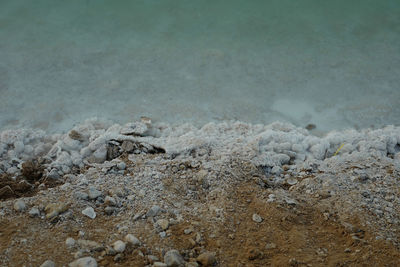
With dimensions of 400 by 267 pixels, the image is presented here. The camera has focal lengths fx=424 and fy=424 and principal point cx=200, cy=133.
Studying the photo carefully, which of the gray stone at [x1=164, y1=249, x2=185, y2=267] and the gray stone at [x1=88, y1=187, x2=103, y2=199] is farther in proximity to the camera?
the gray stone at [x1=88, y1=187, x2=103, y2=199]

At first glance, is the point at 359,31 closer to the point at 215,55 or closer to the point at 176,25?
the point at 215,55

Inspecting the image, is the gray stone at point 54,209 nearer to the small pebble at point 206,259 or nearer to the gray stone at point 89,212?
the gray stone at point 89,212

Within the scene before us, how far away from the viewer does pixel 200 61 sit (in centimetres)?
318

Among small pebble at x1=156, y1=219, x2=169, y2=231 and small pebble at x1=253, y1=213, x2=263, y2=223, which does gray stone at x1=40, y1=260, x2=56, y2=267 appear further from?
small pebble at x1=253, y1=213, x2=263, y2=223

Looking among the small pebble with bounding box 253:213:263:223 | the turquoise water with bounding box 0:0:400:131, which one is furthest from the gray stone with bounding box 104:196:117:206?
the turquoise water with bounding box 0:0:400:131

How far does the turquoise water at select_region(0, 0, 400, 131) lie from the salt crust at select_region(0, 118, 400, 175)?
0.52 feet

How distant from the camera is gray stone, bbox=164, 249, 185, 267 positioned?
4.58 ft

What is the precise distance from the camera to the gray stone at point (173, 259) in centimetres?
140

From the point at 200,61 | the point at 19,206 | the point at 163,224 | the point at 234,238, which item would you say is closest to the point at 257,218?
the point at 234,238

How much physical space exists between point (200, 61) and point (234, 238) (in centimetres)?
186

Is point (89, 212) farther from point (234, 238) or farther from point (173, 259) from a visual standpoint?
point (234, 238)

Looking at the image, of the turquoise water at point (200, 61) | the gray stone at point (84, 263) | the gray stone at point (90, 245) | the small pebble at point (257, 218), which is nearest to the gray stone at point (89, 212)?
the gray stone at point (90, 245)

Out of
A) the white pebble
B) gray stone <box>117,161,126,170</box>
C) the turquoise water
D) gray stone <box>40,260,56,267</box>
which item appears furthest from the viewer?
the turquoise water

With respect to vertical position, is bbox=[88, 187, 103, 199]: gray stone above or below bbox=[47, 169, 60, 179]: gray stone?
above
